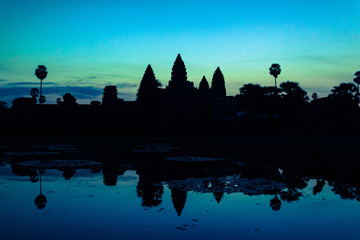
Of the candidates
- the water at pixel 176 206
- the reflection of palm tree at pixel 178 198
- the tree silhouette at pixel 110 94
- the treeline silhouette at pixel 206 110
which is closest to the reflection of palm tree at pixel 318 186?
the water at pixel 176 206

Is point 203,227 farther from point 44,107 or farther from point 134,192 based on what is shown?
point 44,107

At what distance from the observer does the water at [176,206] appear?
19.0 feet

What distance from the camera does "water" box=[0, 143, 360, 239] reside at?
579 cm

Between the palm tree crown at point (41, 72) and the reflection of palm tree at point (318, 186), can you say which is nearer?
the reflection of palm tree at point (318, 186)

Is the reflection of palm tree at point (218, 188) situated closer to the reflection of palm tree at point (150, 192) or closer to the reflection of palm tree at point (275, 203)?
the reflection of palm tree at point (275, 203)

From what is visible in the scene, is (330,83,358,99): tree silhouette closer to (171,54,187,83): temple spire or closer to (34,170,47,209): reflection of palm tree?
(171,54,187,83): temple spire

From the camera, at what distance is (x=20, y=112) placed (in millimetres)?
93438

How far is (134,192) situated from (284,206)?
12.1 feet

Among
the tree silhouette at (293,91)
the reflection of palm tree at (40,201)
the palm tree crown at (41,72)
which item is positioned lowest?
the reflection of palm tree at (40,201)

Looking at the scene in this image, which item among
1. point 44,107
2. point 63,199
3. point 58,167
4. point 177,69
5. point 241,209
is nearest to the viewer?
point 241,209

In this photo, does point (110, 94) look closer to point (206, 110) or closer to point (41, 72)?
point (41, 72)

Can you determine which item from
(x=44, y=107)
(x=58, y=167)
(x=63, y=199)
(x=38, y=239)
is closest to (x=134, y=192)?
(x=63, y=199)

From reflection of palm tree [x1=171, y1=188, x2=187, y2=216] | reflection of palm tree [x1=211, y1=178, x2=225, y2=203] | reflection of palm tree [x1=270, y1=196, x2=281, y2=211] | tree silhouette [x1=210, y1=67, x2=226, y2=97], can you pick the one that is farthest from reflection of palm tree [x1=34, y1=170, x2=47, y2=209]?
tree silhouette [x1=210, y1=67, x2=226, y2=97]

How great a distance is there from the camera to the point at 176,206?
25.0ft
